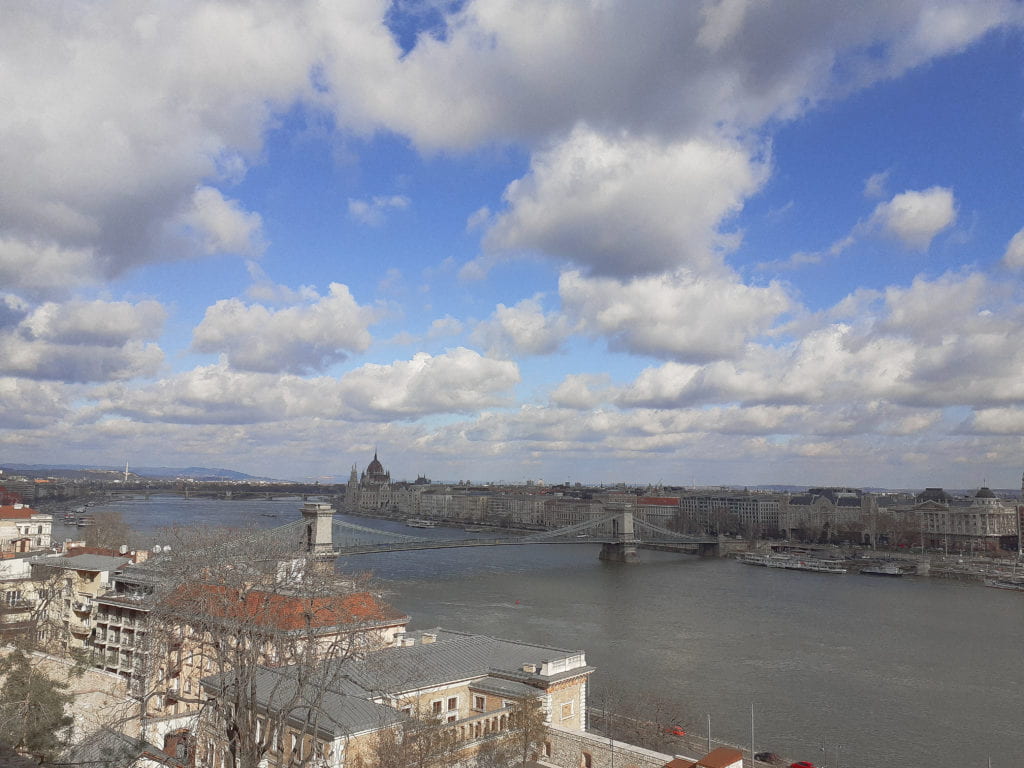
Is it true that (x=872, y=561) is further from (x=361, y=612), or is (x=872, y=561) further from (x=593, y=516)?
(x=361, y=612)

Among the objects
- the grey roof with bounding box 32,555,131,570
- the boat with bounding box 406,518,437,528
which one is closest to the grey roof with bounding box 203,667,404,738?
the grey roof with bounding box 32,555,131,570

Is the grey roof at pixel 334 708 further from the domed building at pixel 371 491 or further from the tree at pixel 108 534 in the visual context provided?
the domed building at pixel 371 491

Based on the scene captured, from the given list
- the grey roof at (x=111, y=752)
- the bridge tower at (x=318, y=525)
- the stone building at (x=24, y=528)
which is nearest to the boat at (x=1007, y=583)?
the bridge tower at (x=318, y=525)

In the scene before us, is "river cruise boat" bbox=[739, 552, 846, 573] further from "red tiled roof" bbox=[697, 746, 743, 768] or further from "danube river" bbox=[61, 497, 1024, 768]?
"red tiled roof" bbox=[697, 746, 743, 768]

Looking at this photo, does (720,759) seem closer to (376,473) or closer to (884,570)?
(884,570)

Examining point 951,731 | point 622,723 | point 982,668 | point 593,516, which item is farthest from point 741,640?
point 593,516
